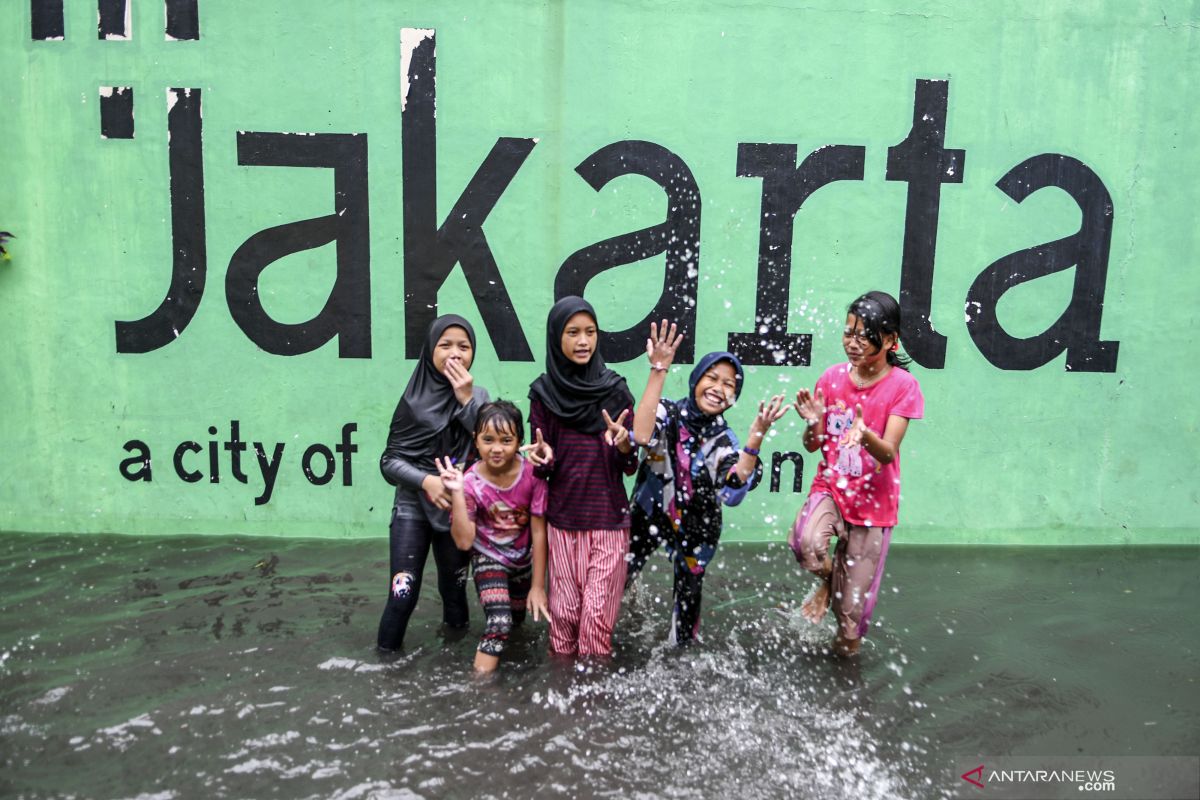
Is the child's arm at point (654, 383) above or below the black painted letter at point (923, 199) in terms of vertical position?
below

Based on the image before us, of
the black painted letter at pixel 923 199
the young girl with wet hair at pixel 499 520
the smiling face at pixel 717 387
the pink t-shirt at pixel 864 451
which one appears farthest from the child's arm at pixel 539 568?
the black painted letter at pixel 923 199

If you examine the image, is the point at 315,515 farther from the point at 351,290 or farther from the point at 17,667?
the point at 17,667

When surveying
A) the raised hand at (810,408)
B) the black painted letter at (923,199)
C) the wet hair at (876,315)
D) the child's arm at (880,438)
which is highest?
the black painted letter at (923,199)

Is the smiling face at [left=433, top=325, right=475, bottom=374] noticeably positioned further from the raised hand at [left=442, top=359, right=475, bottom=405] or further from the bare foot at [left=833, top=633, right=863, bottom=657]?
the bare foot at [left=833, top=633, right=863, bottom=657]

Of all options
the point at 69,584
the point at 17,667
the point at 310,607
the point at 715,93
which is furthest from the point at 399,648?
the point at 715,93

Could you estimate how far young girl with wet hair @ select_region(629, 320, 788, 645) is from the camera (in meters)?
3.69

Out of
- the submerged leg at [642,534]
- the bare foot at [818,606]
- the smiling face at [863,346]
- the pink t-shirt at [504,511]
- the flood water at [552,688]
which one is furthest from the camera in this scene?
the bare foot at [818,606]

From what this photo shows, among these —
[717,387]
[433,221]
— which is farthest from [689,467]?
[433,221]

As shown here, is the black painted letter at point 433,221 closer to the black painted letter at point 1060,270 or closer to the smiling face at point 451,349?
the smiling face at point 451,349

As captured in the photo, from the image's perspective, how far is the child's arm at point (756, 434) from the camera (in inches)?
140

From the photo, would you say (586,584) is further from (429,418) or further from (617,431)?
(429,418)

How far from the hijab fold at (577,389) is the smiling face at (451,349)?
393 mm

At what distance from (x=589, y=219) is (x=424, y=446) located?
6.58 ft

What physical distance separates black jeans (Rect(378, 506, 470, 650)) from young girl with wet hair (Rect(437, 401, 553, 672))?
126mm
